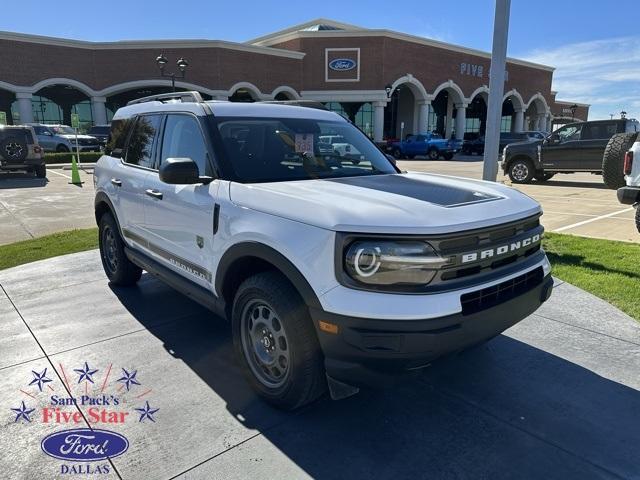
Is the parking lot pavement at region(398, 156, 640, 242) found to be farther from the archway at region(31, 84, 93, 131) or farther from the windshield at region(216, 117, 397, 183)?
the archway at region(31, 84, 93, 131)

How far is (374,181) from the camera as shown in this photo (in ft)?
11.2

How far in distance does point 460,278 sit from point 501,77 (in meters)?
4.86

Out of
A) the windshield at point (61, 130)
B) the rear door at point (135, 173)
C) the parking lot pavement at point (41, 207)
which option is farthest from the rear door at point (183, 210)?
the windshield at point (61, 130)

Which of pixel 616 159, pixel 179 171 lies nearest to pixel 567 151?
pixel 616 159

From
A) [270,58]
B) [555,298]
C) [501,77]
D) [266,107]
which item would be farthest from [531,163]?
[270,58]

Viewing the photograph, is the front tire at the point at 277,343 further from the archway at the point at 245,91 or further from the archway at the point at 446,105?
the archway at the point at 446,105

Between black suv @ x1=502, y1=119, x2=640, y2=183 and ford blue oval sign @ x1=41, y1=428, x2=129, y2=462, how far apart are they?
16.1m

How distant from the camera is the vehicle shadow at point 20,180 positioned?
16.6 m

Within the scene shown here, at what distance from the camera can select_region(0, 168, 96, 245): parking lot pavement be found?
30.9 feet

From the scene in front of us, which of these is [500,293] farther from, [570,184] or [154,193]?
[570,184]

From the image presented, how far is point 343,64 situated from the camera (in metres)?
42.4

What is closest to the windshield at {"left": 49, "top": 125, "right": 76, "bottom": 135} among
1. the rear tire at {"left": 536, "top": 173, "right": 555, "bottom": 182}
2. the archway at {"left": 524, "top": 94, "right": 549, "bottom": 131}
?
the rear tire at {"left": 536, "top": 173, "right": 555, "bottom": 182}

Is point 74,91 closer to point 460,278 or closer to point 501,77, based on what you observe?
point 501,77

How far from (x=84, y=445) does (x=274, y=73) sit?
1662 inches
